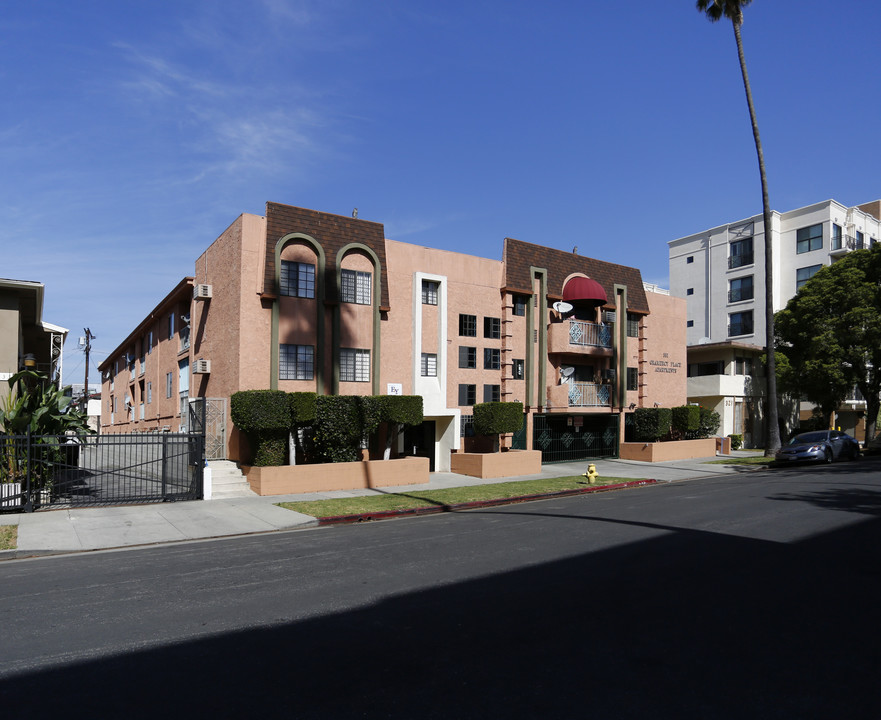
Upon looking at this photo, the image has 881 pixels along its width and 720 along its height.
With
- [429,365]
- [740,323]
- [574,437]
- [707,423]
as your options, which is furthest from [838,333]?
[429,365]

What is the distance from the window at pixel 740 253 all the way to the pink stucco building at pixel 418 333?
1701 cm

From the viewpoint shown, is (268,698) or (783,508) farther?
(783,508)

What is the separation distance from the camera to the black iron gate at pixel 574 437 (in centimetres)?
2973

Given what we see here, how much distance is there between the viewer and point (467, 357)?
26.6 metres

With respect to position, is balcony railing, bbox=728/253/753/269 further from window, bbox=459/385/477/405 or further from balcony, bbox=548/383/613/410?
window, bbox=459/385/477/405

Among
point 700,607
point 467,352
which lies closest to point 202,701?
point 700,607

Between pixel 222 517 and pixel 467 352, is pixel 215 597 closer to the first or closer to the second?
pixel 222 517

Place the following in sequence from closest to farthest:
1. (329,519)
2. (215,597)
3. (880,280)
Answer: (215,597) < (329,519) < (880,280)

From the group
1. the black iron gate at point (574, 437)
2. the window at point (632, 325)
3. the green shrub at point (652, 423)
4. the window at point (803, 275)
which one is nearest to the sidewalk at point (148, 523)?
the black iron gate at point (574, 437)

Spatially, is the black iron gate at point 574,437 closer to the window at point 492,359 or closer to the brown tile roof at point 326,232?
the window at point 492,359

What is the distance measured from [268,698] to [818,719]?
3805 mm

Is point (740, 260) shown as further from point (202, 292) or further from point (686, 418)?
point (202, 292)

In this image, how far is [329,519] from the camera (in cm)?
1452

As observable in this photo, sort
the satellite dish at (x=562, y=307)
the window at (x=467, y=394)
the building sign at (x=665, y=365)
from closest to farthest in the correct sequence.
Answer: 1. the window at (x=467, y=394)
2. the satellite dish at (x=562, y=307)
3. the building sign at (x=665, y=365)
